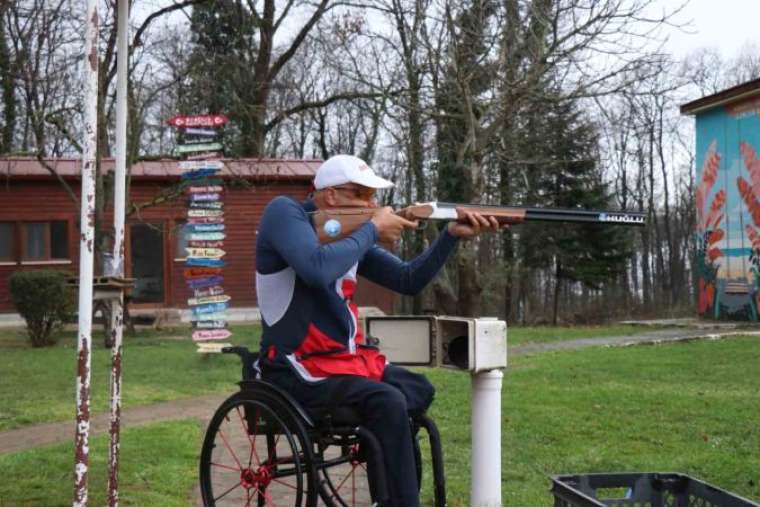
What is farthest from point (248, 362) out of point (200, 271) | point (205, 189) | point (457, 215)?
point (205, 189)

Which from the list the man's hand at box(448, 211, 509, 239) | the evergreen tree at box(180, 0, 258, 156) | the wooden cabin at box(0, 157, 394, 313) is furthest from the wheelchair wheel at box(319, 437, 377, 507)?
the wooden cabin at box(0, 157, 394, 313)

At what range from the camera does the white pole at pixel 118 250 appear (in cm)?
423

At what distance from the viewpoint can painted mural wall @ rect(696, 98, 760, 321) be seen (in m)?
20.9

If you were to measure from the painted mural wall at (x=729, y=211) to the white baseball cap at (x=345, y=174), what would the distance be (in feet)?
61.9

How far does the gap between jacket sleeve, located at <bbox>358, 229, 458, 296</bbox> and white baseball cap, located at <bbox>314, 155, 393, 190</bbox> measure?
49 cm

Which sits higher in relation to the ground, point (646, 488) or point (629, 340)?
point (646, 488)

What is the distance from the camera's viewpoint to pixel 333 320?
369 centimetres

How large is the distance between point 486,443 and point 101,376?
821 cm

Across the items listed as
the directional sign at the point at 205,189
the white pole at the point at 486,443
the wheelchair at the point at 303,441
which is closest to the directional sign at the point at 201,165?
the directional sign at the point at 205,189

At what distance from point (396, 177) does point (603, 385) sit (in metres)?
25.1

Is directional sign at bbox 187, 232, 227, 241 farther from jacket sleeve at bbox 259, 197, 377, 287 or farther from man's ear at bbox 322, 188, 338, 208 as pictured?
jacket sleeve at bbox 259, 197, 377, 287

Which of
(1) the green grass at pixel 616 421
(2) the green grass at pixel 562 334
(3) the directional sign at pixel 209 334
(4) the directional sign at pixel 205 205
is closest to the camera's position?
(1) the green grass at pixel 616 421

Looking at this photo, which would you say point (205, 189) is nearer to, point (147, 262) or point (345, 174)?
point (345, 174)

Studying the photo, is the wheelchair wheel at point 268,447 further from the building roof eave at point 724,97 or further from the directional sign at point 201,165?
the building roof eave at point 724,97
